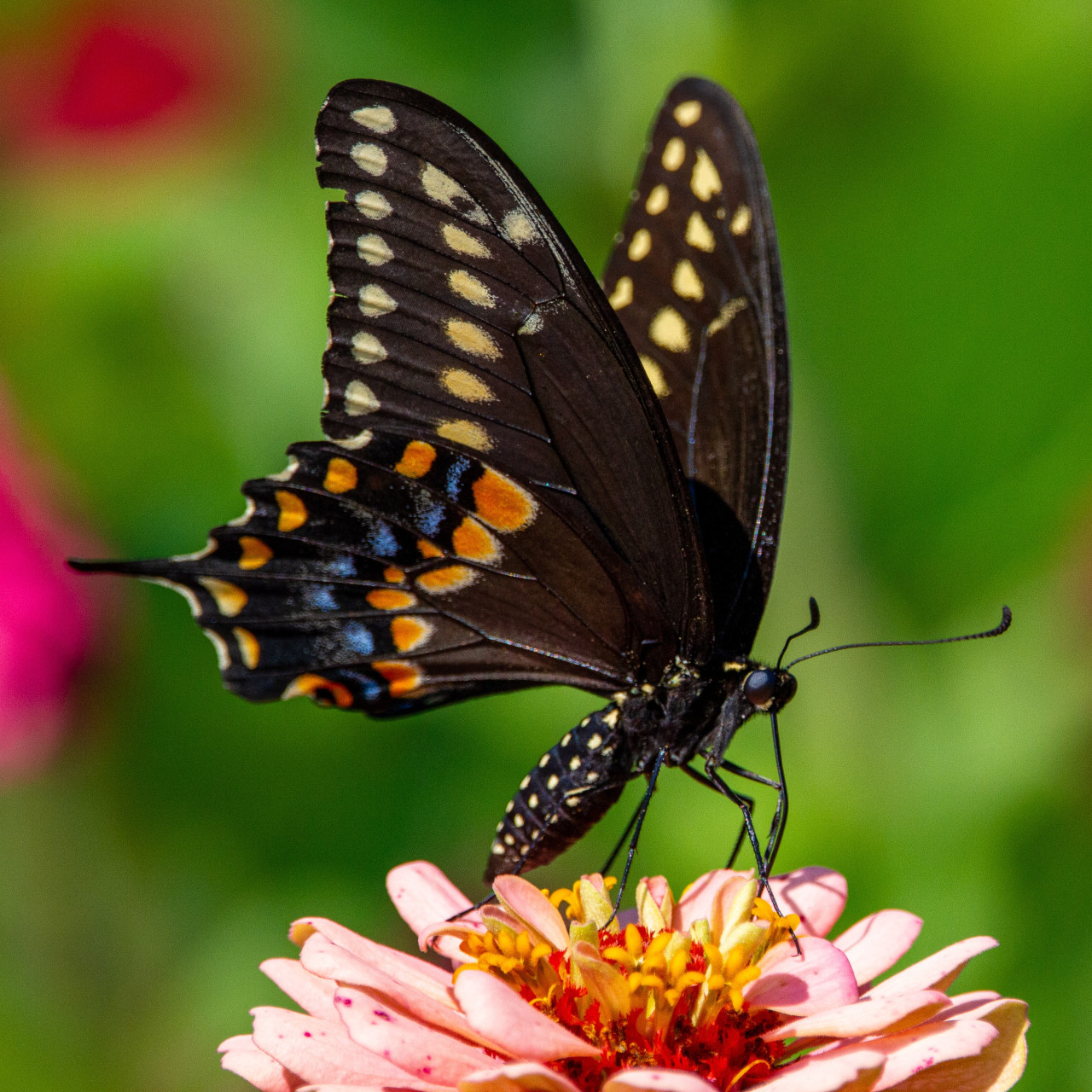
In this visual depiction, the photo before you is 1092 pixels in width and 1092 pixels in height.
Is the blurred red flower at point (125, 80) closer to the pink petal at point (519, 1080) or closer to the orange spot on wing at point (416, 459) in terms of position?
the orange spot on wing at point (416, 459)

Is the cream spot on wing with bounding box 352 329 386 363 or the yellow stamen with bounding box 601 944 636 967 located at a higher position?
the cream spot on wing with bounding box 352 329 386 363

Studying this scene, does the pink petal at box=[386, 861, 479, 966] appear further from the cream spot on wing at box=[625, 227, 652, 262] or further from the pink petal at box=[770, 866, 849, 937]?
the cream spot on wing at box=[625, 227, 652, 262]

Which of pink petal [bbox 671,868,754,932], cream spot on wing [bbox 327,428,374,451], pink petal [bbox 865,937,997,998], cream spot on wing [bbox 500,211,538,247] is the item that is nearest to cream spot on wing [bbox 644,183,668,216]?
cream spot on wing [bbox 500,211,538,247]

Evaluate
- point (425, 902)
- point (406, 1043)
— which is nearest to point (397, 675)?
point (425, 902)

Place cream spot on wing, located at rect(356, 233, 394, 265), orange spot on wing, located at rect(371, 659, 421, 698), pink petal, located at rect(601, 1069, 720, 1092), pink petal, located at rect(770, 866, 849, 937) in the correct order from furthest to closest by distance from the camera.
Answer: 1. orange spot on wing, located at rect(371, 659, 421, 698)
2. cream spot on wing, located at rect(356, 233, 394, 265)
3. pink petal, located at rect(770, 866, 849, 937)
4. pink petal, located at rect(601, 1069, 720, 1092)

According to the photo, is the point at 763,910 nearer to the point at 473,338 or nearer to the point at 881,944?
the point at 881,944

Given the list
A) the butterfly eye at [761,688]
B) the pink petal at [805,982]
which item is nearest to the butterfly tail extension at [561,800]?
the butterfly eye at [761,688]

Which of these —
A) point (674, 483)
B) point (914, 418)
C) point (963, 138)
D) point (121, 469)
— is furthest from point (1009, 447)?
point (121, 469)
